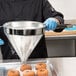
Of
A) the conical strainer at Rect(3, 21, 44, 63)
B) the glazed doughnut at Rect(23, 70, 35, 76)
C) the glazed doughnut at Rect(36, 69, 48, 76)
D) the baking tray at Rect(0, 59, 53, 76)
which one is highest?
the conical strainer at Rect(3, 21, 44, 63)

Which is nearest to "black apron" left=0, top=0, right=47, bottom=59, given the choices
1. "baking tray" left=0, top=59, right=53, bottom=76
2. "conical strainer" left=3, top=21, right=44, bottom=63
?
"baking tray" left=0, top=59, right=53, bottom=76

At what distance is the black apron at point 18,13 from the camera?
1.03 metres

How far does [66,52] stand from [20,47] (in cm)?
145

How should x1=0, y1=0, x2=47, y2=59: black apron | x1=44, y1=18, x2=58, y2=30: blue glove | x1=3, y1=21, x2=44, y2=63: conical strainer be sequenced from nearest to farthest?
x1=3, y1=21, x2=44, y2=63: conical strainer, x1=44, y1=18, x2=58, y2=30: blue glove, x1=0, y1=0, x2=47, y2=59: black apron

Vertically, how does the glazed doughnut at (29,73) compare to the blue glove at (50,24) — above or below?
below

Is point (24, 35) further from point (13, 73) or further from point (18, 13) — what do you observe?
point (18, 13)

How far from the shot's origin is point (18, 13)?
1028 millimetres

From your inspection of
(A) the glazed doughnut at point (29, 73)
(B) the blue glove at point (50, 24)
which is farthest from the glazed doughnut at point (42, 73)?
(B) the blue glove at point (50, 24)

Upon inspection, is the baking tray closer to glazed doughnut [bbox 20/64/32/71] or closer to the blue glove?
glazed doughnut [bbox 20/64/32/71]

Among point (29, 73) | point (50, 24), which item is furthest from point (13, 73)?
point (50, 24)

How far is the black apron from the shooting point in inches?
40.5

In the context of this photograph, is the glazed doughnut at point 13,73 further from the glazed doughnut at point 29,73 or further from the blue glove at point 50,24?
the blue glove at point 50,24

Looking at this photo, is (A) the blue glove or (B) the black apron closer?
(A) the blue glove

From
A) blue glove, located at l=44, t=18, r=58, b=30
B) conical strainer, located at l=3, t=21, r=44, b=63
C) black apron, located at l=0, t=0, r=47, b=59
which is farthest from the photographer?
black apron, located at l=0, t=0, r=47, b=59
